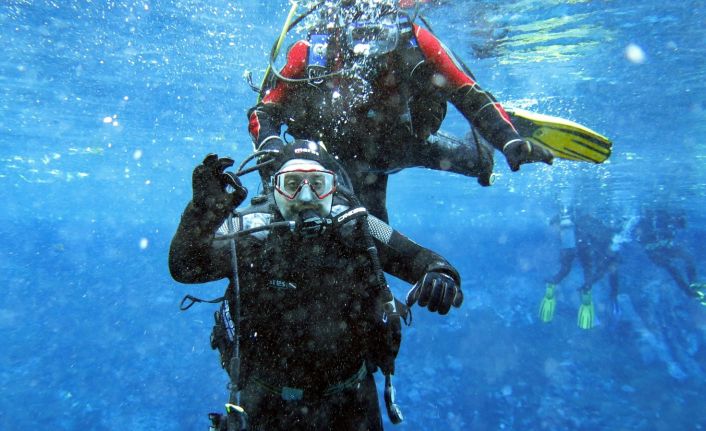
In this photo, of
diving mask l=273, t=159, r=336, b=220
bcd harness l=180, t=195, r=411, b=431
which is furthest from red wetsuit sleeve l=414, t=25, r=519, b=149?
diving mask l=273, t=159, r=336, b=220

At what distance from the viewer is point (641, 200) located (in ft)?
106

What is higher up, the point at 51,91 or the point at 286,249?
the point at 51,91

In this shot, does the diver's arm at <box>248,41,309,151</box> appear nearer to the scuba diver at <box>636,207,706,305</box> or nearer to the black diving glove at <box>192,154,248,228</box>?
the black diving glove at <box>192,154,248,228</box>

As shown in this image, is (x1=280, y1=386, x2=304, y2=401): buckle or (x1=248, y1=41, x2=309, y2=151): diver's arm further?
(x1=248, y1=41, x2=309, y2=151): diver's arm

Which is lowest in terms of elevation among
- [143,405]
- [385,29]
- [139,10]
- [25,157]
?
[143,405]

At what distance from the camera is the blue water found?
11.0 metres

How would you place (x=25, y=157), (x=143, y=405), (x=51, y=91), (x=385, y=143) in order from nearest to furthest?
(x=385, y=143) → (x=143, y=405) → (x=51, y=91) → (x=25, y=157)

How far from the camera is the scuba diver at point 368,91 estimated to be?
13.2ft

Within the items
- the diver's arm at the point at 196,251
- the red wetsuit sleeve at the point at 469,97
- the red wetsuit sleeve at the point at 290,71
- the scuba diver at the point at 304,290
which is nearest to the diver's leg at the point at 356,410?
the scuba diver at the point at 304,290

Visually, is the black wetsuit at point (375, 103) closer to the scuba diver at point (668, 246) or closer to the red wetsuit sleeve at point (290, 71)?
the red wetsuit sleeve at point (290, 71)

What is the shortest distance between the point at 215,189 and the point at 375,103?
2.07 meters

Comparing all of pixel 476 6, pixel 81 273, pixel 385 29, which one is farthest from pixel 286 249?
pixel 81 273

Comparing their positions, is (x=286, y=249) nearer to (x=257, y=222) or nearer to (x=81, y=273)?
(x=257, y=222)

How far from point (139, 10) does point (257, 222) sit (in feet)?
34.0
